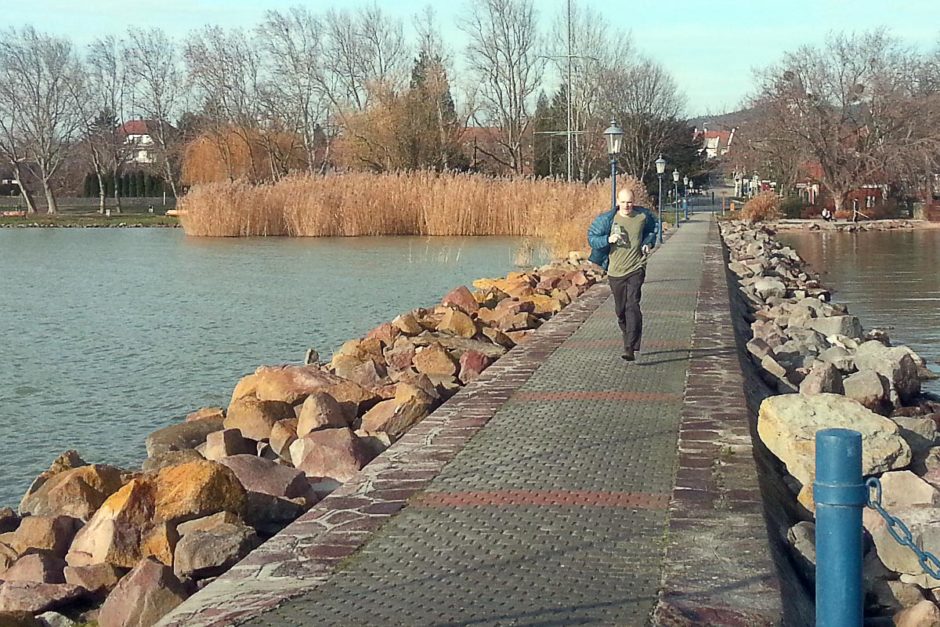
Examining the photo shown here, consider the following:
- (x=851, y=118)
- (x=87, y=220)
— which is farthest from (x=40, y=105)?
(x=851, y=118)

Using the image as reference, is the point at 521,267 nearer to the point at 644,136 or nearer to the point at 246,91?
the point at 644,136

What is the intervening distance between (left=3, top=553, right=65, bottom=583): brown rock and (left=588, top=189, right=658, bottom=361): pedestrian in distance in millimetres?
5255

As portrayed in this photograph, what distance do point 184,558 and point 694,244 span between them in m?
26.6

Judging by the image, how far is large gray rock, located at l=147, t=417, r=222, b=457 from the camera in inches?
370

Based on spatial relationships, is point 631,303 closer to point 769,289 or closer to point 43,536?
point 43,536

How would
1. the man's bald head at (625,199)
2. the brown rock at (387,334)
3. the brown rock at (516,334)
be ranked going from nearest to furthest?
the man's bald head at (625,199) < the brown rock at (516,334) < the brown rock at (387,334)

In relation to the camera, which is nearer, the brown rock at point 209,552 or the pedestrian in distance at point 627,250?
the brown rock at point 209,552

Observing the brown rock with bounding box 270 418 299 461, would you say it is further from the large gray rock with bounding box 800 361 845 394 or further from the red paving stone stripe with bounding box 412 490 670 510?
the large gray rock with bounding box 800 361 845 394

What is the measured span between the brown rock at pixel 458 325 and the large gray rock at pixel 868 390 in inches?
173

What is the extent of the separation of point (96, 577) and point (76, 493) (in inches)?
60.1

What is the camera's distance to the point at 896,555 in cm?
585

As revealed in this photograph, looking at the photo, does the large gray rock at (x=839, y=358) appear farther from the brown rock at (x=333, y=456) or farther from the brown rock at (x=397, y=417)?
the brown rock at (x=333, y=456)

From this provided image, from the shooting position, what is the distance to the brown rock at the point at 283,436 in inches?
352

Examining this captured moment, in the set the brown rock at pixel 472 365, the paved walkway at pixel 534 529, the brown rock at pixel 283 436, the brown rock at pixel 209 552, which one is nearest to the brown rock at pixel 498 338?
the brown rock at pixel 472 365
